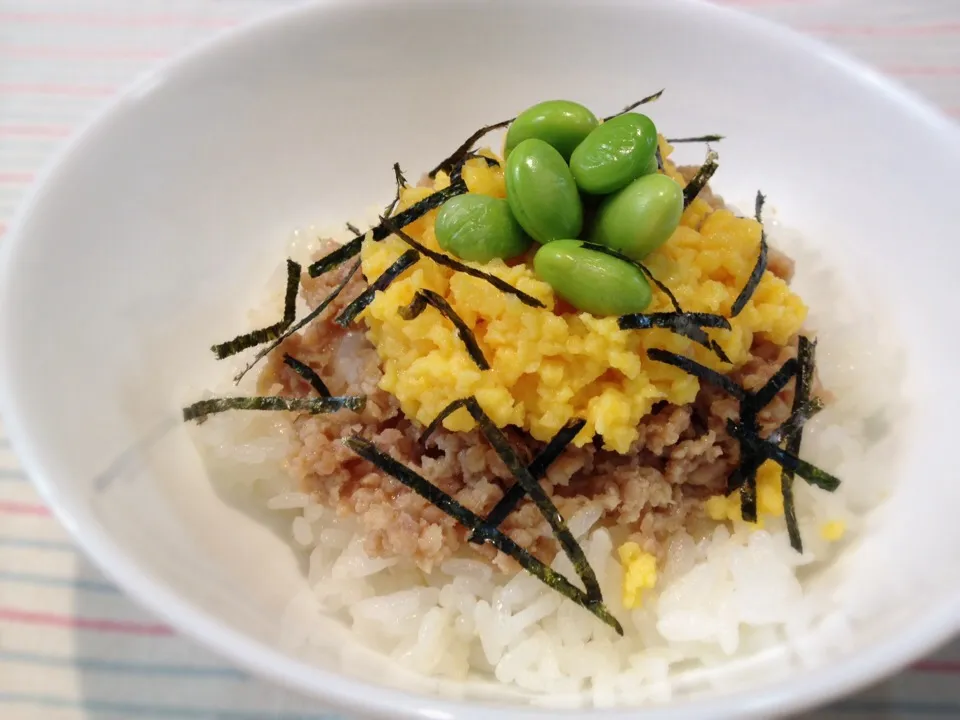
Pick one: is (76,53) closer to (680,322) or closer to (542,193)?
(542,193)

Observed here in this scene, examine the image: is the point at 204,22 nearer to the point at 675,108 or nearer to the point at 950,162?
the point at 675,108

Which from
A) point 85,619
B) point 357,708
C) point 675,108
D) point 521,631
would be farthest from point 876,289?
point 85,619

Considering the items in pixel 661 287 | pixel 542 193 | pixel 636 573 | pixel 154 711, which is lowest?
pixel 154 711

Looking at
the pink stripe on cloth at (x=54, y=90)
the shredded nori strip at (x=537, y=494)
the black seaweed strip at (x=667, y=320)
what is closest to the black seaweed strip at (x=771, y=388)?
the black seaweed strip at (x=667, y=320)

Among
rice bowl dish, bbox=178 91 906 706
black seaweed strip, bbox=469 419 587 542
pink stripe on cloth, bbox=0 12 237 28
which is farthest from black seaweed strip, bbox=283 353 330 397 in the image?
pink stripe on cloth, bbox=0 12 237 28

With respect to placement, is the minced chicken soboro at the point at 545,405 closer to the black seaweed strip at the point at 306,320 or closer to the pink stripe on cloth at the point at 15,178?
the black seaweed strip at the point at 306,320

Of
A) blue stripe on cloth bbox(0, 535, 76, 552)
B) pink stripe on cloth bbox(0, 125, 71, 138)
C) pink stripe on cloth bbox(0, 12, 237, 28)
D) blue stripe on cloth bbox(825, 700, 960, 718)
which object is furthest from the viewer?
pink stripe on cloth bbox(0, 12, 237, 28)

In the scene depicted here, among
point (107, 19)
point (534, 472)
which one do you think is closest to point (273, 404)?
point (534, 472)

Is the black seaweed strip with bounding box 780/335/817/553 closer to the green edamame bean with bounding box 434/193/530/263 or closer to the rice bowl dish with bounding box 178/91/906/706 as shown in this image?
the rice bowl dish with bounding box 178/91/906/706
